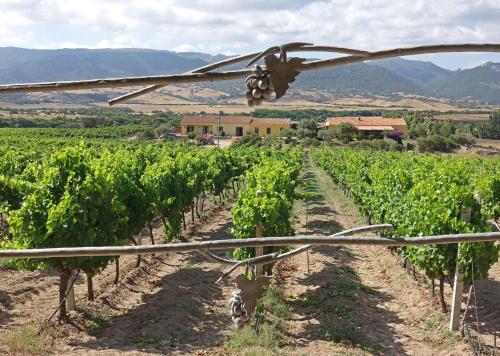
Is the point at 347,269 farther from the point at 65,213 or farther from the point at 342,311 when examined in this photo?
the point at 65,213

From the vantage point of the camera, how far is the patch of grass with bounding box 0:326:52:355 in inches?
305

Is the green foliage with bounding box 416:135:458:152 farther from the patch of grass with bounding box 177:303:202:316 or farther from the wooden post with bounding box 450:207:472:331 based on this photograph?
the patch of grass with bounding box 177:303:202:316

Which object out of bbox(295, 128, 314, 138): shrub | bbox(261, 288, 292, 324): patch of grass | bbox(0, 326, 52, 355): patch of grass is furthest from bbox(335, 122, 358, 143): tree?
bbox(0, 326, 52, 355): patch of grass

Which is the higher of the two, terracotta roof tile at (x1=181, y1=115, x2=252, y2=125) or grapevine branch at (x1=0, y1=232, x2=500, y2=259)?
grapevine branch at (x1=0, y1=232, x2=500, y2=259)

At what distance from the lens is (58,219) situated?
8547mm

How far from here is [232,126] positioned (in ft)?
255

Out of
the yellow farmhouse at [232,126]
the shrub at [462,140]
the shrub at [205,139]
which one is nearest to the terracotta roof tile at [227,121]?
the yellow farmhouse at [232,126]

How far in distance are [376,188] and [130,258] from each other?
753 centimetres

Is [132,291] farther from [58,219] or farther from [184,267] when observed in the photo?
[58,219]

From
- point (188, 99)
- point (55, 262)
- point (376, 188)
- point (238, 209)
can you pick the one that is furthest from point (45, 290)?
point (188, 99)

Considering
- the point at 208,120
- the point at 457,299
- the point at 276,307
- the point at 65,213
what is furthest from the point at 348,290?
the point at 208,120

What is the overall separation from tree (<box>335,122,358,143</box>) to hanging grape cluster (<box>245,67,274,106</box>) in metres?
65.4

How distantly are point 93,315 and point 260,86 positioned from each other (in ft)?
29.9

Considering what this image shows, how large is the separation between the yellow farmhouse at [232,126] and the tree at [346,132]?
31.7 ft
